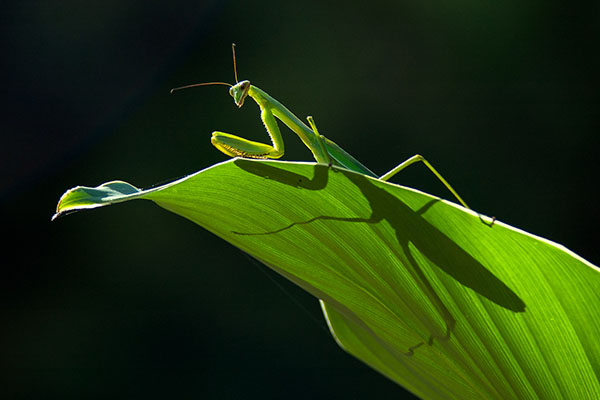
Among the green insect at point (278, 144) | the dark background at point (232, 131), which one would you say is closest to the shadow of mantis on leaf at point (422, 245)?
the green insect at point (278, 144)

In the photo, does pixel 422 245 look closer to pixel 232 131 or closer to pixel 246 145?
pixel 246 145

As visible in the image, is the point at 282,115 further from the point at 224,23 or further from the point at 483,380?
the point at 224,23

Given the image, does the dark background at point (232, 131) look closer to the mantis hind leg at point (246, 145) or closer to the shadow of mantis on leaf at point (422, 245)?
the mantis hind leg at point (246, 145)

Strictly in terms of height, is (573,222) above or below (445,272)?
below

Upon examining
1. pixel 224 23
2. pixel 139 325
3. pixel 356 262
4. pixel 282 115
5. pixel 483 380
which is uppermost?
pixel 224 23

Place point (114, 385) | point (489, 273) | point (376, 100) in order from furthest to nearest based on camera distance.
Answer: point (376, 100) → point (114, 385) → point (489, 273)

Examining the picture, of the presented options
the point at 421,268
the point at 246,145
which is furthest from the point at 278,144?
the point at 421,268

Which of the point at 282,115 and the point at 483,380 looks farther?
the point at 282,115

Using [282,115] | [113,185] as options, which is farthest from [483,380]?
[282,115]
